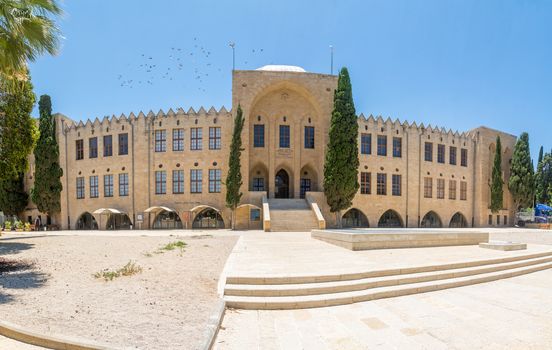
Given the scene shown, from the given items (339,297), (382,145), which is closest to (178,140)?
(382,145)

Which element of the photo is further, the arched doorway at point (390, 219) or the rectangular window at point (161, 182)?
the arched doorway at point (390, 219)

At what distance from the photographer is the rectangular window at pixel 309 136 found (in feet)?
101

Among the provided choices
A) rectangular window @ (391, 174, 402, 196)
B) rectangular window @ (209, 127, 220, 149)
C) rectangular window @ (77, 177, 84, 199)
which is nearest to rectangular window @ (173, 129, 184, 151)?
rectangular window @ (209, 127, 220, 149)

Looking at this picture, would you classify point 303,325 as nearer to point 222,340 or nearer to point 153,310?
point 222,340

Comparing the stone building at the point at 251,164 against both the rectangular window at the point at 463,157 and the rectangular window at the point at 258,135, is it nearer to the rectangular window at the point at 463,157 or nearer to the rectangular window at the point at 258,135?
the rectangular window at the point at 258,135

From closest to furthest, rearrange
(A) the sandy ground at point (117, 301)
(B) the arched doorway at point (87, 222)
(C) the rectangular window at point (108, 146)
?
(A) the sandy ground at point (117, 301)
(C) the rectangular window at point (108, 146)
(B) the arched doorway at point (87, 222)

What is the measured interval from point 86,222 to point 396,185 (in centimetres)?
3536

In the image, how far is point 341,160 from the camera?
1061 inches

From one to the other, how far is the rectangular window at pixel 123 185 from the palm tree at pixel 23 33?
21.3 meters

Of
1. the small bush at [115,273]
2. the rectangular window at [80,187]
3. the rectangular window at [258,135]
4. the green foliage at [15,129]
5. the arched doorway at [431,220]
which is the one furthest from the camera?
the arched doorway at [431,220]

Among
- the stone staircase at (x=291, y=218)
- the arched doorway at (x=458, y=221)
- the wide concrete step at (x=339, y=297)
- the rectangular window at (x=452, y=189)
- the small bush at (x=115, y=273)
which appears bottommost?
the arched doorway at (x=458, y=221)

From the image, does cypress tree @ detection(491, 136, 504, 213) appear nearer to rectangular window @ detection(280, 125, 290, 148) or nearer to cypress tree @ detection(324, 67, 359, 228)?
cypress tree @ detection(324, 67, 359, 228)

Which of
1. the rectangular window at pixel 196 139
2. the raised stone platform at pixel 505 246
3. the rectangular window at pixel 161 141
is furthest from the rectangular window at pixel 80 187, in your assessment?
the raised stone platform at pixel 505 246

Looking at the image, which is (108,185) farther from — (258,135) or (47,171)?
(258,135)
